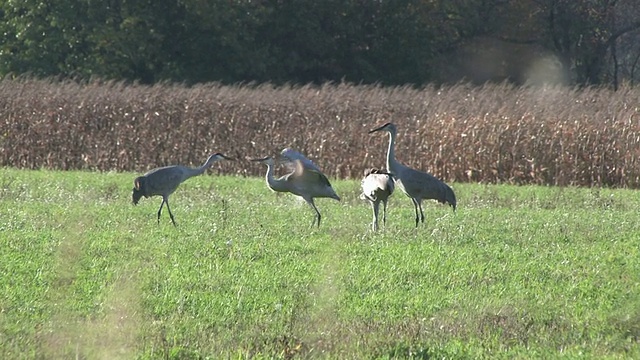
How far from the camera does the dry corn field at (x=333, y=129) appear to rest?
Result: 995 inches

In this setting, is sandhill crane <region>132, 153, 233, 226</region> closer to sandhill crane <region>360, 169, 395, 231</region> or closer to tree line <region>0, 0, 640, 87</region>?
sandhill crane <region>360, 169, 395, 231</region>

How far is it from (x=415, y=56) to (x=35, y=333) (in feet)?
112

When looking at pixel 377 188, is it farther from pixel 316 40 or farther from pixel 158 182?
pixel 316 40

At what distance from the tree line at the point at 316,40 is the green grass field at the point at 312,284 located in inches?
829

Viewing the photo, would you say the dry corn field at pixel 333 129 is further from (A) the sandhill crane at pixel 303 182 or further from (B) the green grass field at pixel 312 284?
(A) the sandhill crane at pixel 303 182

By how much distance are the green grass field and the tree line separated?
21.1 m

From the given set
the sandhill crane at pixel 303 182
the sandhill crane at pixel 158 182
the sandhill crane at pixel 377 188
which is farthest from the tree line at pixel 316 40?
the sandhill crane at pixel 377 188

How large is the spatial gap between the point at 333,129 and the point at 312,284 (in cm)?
1653

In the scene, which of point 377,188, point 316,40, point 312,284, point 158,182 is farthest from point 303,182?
point 316,40

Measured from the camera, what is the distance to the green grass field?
8609 mm

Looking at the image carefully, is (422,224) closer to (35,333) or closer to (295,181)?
(295,181)

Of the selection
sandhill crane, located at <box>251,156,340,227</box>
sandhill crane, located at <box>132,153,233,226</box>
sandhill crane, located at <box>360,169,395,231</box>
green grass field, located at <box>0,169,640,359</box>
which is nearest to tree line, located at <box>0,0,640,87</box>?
green grass field, located at <box>0,169,640,359</box>

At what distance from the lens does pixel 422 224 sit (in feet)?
52.9

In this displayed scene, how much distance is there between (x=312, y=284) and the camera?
10781mm
